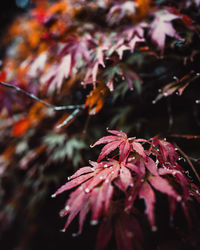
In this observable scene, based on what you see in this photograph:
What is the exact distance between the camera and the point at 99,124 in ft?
4.09

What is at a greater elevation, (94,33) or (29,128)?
(94,33)

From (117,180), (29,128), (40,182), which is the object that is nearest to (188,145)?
(117,180)

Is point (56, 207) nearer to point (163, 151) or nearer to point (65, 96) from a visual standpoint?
point (65, 96)

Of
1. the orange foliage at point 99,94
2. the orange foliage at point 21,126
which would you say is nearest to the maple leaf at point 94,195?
the orange foliage at point 99,94

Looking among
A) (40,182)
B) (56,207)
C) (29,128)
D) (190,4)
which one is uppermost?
(190,4)

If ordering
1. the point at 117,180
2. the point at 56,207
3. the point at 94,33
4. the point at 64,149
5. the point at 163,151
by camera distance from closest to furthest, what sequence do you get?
the point at 117,180 → the point at 163,151 → the point at 94,33 → the point at 64,149 → the point at 56,207

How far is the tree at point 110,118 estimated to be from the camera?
1.60 ft

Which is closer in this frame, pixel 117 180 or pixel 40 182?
pixel 117 180

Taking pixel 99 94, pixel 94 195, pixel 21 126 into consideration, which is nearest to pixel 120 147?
pixel 94 195

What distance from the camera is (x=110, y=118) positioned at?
4.00 ft

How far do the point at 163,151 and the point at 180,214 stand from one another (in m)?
0.27

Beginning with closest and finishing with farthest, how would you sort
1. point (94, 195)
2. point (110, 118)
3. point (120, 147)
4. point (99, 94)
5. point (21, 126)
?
point (94, 195), point (120, 147), point (99, 94), point (110, 118), point (21, 126)

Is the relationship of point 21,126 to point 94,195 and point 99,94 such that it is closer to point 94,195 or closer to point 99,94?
point 99,94

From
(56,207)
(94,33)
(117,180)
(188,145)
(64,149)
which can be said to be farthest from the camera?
(56,207)
